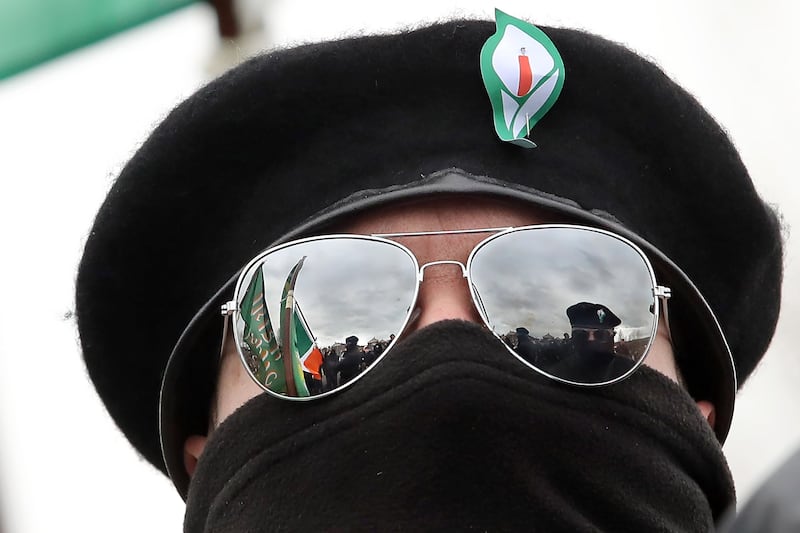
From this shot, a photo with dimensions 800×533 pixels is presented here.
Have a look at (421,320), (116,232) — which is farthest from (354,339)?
(116,232)

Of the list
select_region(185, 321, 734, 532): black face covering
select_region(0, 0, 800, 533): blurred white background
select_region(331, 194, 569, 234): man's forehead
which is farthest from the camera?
select_region(0, 0, 800, 533): blurred white background

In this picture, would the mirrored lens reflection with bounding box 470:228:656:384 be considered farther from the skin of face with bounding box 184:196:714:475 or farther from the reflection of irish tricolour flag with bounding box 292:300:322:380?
the reflection of irish tricolour flag with bounding box 292:300:322:380

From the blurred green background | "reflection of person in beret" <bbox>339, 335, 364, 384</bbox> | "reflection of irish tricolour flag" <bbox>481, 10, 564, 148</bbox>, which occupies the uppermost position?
the blurred green background

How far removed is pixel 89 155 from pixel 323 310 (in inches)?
46.2

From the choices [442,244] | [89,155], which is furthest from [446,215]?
[89,155]

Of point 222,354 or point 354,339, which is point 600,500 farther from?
point 222,354

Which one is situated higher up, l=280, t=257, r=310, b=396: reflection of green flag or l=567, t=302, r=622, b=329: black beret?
l=280, t=257, r=310, b=396: reflection of green flag

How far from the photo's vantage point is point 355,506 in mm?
604

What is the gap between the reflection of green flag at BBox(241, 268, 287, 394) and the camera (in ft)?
2.21

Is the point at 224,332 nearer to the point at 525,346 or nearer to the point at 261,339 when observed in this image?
the point at 261,339

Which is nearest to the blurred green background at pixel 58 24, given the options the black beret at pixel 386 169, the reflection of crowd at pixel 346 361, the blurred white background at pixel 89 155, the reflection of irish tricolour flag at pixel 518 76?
the blurred white background at pixel 89 155

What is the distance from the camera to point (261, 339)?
69cm

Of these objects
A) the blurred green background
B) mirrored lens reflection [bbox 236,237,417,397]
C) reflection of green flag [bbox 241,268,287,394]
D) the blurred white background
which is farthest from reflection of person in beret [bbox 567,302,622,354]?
the blurred green background

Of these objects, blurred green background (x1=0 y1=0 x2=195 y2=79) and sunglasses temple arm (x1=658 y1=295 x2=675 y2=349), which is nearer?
sunglasses temple arm (x1=658 y1=295 x2=675 y2=349)
